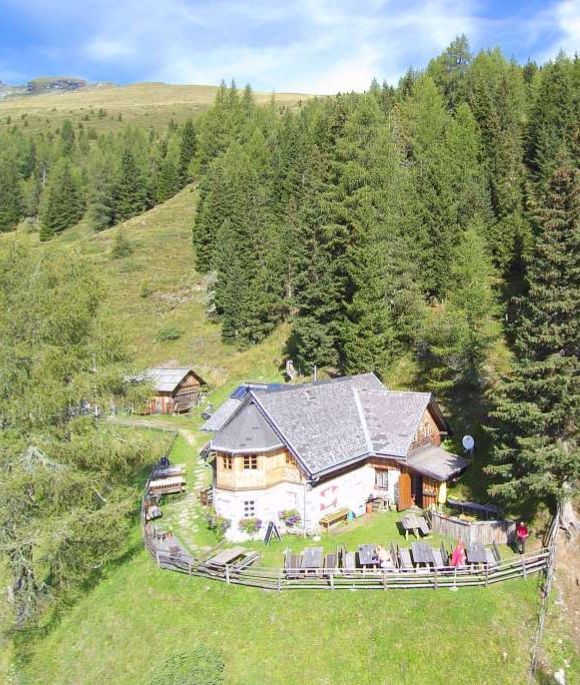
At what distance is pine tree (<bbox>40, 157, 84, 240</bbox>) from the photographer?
10288cm

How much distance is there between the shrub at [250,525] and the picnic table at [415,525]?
24.6 ft

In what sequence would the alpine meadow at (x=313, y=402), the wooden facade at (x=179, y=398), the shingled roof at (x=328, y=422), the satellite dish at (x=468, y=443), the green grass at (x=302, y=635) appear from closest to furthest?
the green grass at (x=302, y=635)
the alpine meadow at (x=313, y=402)
the shingled roof at (x=328, y=422)
the satellite dish at (x=468, y=443)
the wooden facade at (x=179, y=398)

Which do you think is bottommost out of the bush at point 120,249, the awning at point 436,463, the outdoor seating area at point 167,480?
the outdoor seating area at point 167,480

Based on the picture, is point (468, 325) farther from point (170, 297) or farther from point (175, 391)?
point (170, 297)

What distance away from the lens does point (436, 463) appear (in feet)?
101

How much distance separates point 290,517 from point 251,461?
3563 millimetres

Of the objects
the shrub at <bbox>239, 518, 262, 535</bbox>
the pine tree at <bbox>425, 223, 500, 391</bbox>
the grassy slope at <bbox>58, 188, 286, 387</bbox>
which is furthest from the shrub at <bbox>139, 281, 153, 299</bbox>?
the shrub at <bbox>239, 518, 262, 535</bbox>

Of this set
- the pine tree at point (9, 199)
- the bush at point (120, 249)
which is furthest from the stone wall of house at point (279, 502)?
the pine tree at point (9, 199)

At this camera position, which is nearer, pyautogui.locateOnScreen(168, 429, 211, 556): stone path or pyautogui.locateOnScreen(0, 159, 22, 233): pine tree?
pyautogui.locateOnScreen(168, 429, 211, 556): stone path

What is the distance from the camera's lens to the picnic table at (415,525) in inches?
1079

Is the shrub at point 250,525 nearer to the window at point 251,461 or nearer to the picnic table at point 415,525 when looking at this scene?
the window at point 251,461

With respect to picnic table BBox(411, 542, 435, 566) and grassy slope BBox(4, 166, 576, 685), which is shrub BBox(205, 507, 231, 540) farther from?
picnic table BBox(411, 542, 435, 566)

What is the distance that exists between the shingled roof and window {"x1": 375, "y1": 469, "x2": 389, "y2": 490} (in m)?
1.36

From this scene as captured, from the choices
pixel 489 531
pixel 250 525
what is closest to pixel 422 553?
pixel 489 531
